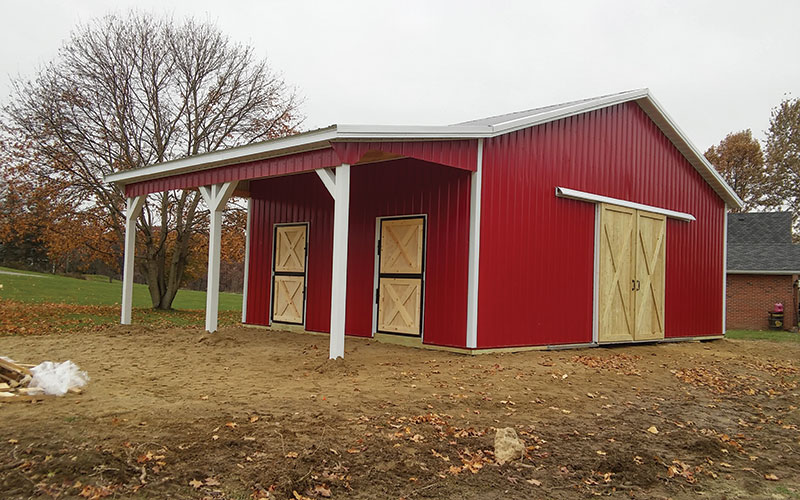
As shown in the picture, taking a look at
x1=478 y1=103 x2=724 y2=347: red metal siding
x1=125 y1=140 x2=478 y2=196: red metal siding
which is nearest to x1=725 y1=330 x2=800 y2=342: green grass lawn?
x1=478 y1=103 x2=724 y2=347: red metal siding

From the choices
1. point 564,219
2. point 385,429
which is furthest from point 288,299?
point 385,429

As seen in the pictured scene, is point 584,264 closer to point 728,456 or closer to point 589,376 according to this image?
point 589,376

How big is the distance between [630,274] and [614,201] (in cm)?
154

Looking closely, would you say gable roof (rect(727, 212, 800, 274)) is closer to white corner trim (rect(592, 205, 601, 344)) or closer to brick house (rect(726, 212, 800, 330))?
brick house (rect(726, 212, 800, 330))

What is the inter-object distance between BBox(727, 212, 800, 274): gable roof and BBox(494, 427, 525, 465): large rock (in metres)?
22.8

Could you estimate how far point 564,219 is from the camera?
10.9 m

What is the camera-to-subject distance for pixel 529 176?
1030 centimetres

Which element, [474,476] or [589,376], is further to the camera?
[589,376]

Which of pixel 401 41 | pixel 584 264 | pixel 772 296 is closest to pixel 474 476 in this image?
pixel 584 264

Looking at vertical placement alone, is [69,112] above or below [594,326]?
above

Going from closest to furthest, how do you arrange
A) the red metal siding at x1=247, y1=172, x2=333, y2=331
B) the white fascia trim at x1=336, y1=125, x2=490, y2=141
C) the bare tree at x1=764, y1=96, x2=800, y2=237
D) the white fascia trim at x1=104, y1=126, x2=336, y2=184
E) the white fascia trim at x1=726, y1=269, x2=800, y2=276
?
1. the white fascia trim at x1=336, y1=125, x2=490, y2=141
2. the white fascia trim at x1=104, y1=126, x2=336, y2=184
3. the red metal siding at x1=247, y1=172, x2=333, y2=331
4. the white fascia trim at x1=726, y1=269, x2=800, y2=276
5. the bare tree at x1=764, y1=96, x2=800, y2=237

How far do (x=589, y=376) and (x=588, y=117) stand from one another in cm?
550

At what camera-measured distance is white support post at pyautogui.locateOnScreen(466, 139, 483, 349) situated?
9320 millimetres

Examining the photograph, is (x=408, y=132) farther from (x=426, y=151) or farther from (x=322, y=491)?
(x=322, y=491)
